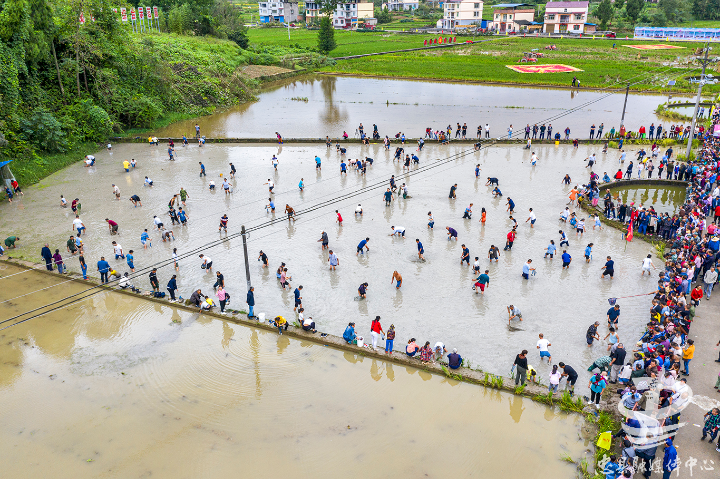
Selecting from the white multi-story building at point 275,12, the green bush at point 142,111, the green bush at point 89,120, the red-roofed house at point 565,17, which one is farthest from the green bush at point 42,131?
the white multi-story building at point 275,12

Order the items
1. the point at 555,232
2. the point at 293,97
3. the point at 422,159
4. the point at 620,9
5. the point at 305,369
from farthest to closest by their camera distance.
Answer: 1. the point at 620,9
2. the point at 293,97
3. the point at 422,159
4. the point at 555,232
5. the point at 305,369

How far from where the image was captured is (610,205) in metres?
22.4

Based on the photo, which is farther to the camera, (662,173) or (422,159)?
(422,159)

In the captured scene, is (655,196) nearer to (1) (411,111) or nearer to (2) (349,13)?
(1) (411,111)

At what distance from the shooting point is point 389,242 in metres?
20.6

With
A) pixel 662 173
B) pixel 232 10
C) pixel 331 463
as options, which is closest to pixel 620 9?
pixel 232 10

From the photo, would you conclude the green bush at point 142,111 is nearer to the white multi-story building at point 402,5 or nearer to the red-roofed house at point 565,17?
the red-roofed house at point 565,17

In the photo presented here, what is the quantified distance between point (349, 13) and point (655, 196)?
383ft

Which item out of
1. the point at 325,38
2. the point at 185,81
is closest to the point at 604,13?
the point at 325,38

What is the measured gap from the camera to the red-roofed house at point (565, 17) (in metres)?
103

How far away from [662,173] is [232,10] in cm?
7036

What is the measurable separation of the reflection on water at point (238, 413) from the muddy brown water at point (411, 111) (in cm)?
2544

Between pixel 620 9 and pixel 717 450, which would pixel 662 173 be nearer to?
pixel 717 450

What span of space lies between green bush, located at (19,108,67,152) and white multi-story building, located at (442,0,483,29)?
106m
